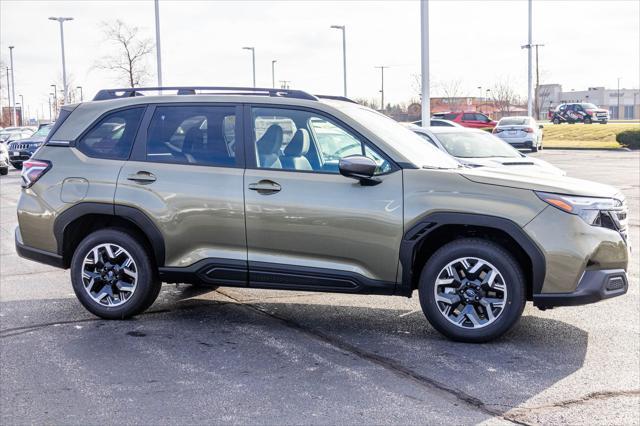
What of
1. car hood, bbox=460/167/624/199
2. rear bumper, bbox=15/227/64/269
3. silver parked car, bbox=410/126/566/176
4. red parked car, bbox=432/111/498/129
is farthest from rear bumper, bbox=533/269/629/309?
red parked car, bbox=432/111/498/129

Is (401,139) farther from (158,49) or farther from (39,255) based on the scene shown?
(158,49)

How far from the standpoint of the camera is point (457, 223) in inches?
235

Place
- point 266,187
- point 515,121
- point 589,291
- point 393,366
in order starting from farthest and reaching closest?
point 515,121 < point 266,187 < point 589,291 < point 393,366

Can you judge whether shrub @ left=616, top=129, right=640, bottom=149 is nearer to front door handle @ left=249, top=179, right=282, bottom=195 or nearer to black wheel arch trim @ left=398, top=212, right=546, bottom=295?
black wheel arch trim @ left=398, top=212, right=546, bottom=295

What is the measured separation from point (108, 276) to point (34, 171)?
1.14 m

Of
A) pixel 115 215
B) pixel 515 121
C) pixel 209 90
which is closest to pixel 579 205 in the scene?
pixel 209 90

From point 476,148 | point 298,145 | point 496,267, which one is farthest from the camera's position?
point 476,148

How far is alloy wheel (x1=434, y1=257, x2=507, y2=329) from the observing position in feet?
19.5

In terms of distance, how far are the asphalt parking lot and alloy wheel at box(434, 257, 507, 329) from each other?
0.75 ft

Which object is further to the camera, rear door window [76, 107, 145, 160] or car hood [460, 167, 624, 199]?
rear door window [76, 107, 145, 160]

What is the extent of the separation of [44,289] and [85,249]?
168 cm

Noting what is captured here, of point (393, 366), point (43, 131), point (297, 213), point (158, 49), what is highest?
point (158, 49)

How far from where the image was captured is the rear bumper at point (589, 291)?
Result: 5797 millimetres

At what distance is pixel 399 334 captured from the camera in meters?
6.33
